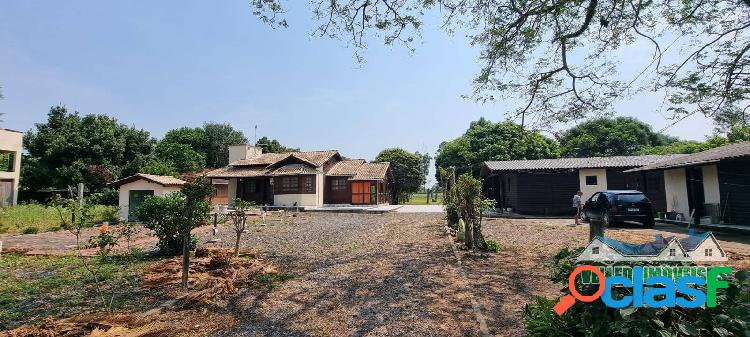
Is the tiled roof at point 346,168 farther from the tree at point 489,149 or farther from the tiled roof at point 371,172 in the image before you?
the tree at point 489,149

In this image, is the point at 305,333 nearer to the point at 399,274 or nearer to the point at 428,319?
the point at 428,319

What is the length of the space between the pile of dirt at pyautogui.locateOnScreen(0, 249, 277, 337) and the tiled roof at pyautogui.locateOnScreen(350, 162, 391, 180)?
24.1 meters

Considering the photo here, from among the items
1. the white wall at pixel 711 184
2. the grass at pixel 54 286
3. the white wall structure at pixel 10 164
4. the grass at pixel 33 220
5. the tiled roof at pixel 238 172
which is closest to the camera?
the grass at pixel 54 286

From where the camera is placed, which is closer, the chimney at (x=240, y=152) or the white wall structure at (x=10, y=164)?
the white wall structure at (x=10, y=164)

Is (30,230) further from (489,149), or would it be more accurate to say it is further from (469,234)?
(489,149)

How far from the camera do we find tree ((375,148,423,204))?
4441cm

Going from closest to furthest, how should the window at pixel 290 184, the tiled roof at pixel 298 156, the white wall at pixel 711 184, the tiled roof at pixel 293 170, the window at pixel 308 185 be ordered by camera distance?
the white wall at pixel 711 184, the tiled roof at pixel 293 170, the window at pixel 308 185, the window at pixel 290 184, the tiled roof at pixel 298 156

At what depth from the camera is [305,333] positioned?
4160 millimetres

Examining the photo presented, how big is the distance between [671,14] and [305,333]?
10.8 m

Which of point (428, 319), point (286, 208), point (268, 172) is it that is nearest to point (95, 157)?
point (268, 172)

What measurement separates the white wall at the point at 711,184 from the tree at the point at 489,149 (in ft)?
73.0

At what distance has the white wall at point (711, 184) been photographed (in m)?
14.3

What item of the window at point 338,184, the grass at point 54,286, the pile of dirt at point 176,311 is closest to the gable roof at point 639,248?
the pile of dirt at point 176,311

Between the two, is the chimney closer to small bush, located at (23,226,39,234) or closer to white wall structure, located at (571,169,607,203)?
small bush, located at (23,226,39,234)
